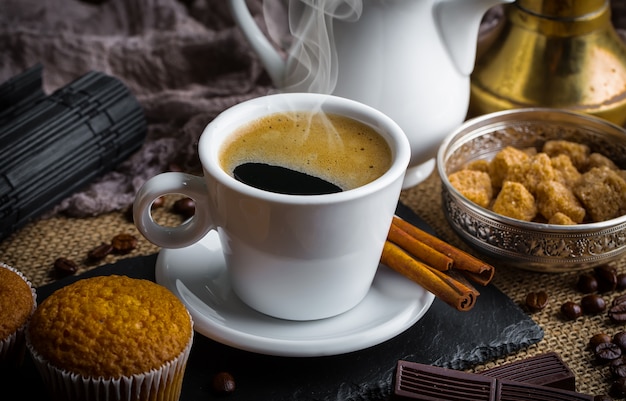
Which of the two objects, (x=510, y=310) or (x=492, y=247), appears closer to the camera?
(x=510, y=310)

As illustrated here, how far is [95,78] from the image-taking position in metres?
2.08

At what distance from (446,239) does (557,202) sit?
27 centimetres

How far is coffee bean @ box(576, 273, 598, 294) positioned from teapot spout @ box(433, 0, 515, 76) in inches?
21.6

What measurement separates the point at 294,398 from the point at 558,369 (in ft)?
1.45

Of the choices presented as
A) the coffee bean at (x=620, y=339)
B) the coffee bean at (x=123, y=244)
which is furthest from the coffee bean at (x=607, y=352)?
the coffee bean at (x=123, y=244)

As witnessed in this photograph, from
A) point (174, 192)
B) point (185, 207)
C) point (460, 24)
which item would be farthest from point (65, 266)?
point (460, 24)

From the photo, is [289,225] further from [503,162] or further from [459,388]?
[503,162]

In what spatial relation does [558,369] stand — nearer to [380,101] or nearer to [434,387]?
[434,387]

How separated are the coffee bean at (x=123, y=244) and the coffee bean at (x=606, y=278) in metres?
0.97

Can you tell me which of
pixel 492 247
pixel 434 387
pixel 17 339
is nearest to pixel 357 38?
pixel 492 247

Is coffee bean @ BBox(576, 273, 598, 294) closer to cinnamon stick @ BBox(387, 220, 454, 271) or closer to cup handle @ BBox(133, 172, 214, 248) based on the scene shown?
cinnamon stick @ BBox(387, 220, 454, 271)

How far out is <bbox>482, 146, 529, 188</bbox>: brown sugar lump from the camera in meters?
1.80

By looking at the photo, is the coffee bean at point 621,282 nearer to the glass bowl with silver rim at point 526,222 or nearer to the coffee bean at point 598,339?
the glass bowl with silver rim at point 526,222

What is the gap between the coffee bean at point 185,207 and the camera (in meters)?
1.92
